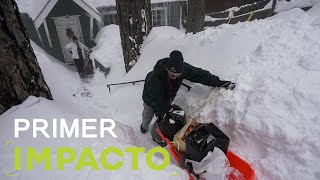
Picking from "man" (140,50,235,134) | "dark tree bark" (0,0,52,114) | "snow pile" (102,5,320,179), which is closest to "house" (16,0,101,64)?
"snow pile" (102,5,320,179)

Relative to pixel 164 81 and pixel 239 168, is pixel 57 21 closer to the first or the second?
pixel 164 81

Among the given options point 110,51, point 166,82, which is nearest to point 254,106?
point 166,82

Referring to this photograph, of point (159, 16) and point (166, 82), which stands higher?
point (159, 16)

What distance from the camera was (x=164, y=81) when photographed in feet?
12.7

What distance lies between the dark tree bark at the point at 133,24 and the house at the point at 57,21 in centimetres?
986

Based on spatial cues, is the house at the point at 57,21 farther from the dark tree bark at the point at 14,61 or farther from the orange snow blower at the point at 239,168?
the orange snow blower at the point at 239,168

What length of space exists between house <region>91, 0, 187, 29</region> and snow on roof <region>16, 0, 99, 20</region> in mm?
1050

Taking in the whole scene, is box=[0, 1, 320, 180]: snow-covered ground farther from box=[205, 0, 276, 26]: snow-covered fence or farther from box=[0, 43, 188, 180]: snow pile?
box=[205, 0, 276, 26]: snow-covered fence

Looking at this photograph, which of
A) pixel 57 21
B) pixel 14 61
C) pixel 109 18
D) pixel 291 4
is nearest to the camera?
pixel 14 61

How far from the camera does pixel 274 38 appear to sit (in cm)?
410

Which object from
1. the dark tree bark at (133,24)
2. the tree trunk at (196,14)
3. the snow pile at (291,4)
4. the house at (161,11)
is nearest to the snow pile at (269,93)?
the dark tree bark at (133,24)

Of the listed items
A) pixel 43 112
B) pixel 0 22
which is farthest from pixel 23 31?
pixel 43 112

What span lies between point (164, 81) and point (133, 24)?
2522mm

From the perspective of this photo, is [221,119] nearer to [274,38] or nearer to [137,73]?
[274,38]
